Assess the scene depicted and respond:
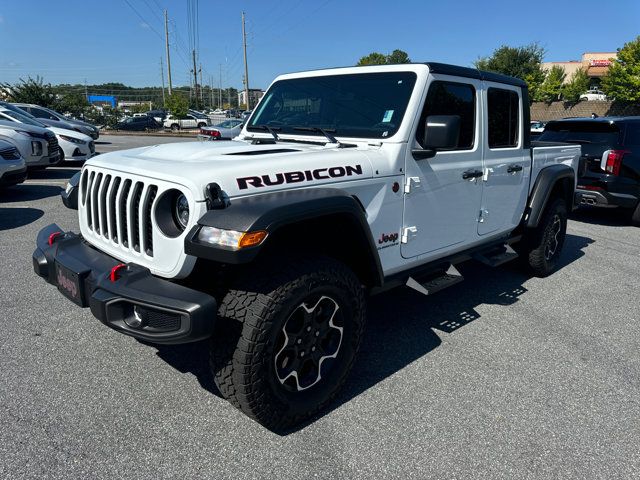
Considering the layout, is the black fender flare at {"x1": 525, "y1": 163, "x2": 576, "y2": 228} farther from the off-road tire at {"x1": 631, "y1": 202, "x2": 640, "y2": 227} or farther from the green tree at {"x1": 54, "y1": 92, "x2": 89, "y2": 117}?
the green tree at {"x1": 54, "y1": 92, "x2": 89, "y2": 117}

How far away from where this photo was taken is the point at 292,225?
248cm

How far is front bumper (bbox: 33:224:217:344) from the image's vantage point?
2.09 m

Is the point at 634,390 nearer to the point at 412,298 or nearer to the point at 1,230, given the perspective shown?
the point at 412,298

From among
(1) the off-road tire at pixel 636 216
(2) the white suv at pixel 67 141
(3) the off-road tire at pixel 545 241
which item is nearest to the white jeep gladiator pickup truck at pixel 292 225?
(3) the off-road tire at pixel 545 241

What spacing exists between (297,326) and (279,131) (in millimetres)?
1703

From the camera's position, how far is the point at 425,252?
11.0 feet

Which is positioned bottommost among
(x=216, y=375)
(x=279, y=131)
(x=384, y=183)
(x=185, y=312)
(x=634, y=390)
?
(x=634, y=390)

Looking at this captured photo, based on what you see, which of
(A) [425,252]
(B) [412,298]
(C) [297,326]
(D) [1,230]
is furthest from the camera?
(D) [1,230]

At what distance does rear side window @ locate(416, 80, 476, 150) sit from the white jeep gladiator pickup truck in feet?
0.05

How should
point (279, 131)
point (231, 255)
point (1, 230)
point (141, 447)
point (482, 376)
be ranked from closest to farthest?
1. point (231, 255)
2. point (141, 447)
3. point (482, 376)
4. point (279, 131)
5. point (1, 230)

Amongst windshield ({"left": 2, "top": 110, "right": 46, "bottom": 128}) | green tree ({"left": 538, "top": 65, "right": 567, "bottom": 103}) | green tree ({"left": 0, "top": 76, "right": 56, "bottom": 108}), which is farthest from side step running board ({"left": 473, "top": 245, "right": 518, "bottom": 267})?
green tree ({"left": 538, "top": 65, "right": 567, "bottom": 103})

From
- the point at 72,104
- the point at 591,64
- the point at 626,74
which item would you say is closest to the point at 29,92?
the point at 72,104

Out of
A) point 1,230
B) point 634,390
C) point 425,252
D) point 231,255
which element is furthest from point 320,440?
point 1,230

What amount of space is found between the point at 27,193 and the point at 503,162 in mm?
8423
